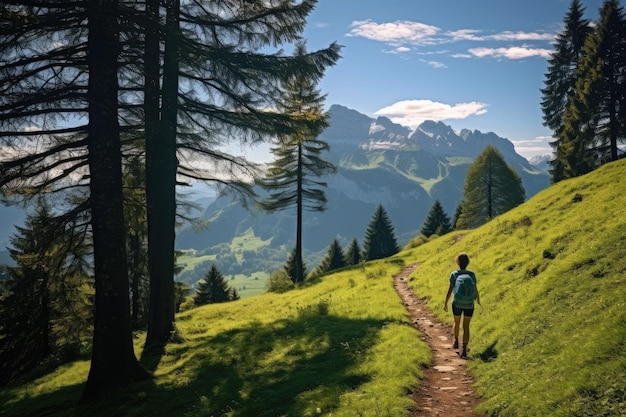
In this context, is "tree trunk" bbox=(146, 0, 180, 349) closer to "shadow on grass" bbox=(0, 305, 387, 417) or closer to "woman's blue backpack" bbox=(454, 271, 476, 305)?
"shadow on grass" bbox=(0, 305, 387, 417)

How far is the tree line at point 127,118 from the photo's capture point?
8.81m

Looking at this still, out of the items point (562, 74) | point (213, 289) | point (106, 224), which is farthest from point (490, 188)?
point (106, 224)

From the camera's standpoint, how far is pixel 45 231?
1105cm

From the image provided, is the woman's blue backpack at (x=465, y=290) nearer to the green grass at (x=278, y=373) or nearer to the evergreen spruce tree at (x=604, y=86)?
the green grass at (x=278, y=373)

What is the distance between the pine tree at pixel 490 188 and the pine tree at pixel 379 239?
17365 mm

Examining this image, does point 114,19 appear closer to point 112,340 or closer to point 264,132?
point 264,132

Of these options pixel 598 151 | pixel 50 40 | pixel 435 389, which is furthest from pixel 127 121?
pixel 598 151

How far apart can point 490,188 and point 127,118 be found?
162 feet

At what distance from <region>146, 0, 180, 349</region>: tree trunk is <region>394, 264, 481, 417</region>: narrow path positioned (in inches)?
342

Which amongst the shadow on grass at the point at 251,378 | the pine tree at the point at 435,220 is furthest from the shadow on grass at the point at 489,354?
the pine tree at the point at 435,220

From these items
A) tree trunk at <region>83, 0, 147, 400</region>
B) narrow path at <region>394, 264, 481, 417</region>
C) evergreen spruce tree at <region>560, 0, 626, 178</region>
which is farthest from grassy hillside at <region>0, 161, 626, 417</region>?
evergreen spruce tree at <region>560, 0, 626, 178</region>

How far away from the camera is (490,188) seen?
5175 centimetres

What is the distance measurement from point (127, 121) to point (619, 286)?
1493cm

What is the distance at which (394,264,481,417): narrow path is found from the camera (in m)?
6.97
